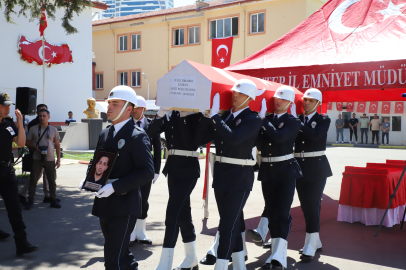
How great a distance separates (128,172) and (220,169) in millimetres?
1232

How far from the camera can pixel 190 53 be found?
1326 inches

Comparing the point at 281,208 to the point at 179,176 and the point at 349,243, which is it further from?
the point at 349,243

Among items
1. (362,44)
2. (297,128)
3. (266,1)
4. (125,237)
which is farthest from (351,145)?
(125,237)

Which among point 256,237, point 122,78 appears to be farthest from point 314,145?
point 122,78

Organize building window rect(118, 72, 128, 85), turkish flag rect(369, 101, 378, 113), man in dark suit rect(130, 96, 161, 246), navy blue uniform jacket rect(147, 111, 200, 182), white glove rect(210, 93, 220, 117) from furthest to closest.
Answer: building window rect(118, 72, 128, 85), turkish flag rect(369, 101, 378, 113), man in dark suit rect(130, 96, 161, 246), navy blue uniform jacket rect(147, 111, 200, 182), white glove rect(210, 93, 220, 117)

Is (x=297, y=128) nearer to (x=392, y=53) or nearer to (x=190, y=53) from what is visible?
(x=392, y=53)

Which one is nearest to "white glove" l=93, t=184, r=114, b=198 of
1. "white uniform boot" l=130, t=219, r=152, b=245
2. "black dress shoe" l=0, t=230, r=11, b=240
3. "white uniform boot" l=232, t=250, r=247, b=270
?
"white uniform boot" l=232, t=250, r=247, b=270

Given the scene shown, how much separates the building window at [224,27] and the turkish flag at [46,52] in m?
12.0

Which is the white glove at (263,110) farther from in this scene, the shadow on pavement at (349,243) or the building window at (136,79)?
the building window at (136,79)

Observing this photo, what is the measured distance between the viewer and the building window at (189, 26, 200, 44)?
109 ft

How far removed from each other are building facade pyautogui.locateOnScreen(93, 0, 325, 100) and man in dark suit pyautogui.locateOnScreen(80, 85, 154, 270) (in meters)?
26.1

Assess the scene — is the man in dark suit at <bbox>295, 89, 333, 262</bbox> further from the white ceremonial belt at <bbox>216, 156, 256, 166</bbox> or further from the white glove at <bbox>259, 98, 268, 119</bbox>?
the white ceremonial belt at <bbox>216, 156, 256, 166</bbox>

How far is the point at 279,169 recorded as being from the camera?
5145 mm

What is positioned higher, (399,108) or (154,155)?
(399,108)
